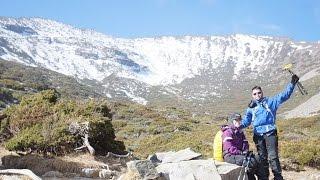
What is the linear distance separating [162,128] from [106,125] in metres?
25.4

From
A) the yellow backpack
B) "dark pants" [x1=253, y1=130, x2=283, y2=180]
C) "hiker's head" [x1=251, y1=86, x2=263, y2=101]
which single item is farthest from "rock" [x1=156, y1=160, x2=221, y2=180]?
"hiker's head" [x1=251, y1=86, x2=263, y2=101]

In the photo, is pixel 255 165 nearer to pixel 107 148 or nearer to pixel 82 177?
pixel 82 177

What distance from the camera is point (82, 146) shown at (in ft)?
69.4

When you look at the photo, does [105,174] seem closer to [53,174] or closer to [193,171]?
[53,174]

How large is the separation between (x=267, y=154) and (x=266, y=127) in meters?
0.59

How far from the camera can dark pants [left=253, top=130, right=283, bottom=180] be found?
11.1 meters

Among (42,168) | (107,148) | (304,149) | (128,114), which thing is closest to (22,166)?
(42,168)

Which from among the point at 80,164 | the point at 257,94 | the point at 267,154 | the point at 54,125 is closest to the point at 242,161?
the point at 267,154

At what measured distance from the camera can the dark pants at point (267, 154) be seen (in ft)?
36.4

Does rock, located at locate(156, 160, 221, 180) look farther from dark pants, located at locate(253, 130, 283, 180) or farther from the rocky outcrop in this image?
dark pants, located at locate(253, 130, 283, 180)

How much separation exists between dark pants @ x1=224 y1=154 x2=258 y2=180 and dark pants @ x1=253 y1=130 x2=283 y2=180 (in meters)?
0.13

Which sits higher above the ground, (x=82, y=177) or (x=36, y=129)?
(x=36, y=129)

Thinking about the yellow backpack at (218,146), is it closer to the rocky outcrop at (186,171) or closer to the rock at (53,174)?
the rocky outcrop at (186,171)

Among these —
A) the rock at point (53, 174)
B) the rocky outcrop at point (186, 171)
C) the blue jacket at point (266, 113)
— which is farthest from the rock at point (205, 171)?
the rock at point (53, 174)
